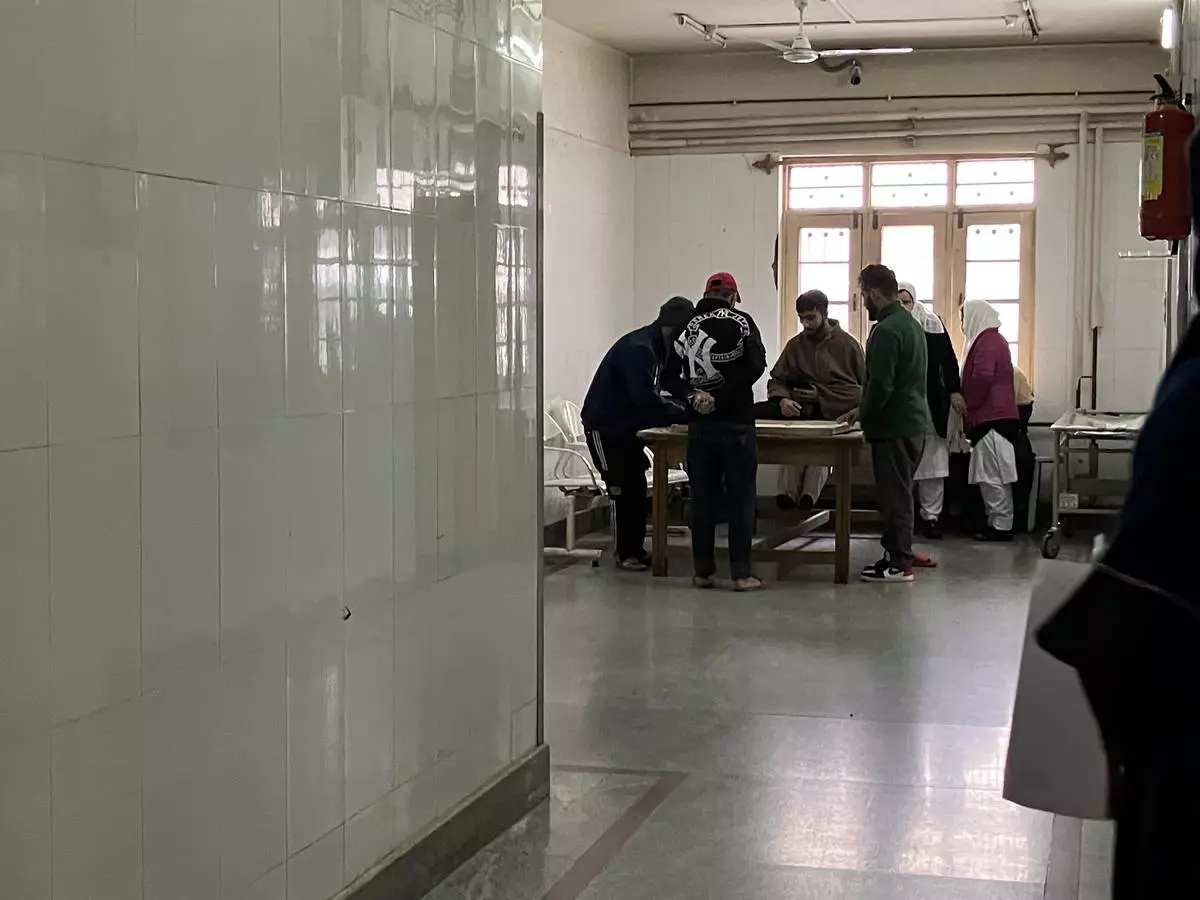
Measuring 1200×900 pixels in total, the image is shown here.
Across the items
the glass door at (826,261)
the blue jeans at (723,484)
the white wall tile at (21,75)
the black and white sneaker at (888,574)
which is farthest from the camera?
the glass door at (826,261)

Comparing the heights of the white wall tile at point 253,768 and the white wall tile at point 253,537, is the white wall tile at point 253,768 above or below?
below

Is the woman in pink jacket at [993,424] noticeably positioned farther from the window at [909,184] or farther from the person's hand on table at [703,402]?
the person's hand on table at [703,402]

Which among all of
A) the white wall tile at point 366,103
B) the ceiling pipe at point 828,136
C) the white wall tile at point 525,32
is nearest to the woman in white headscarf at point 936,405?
the ceiling pipe at point 828,136

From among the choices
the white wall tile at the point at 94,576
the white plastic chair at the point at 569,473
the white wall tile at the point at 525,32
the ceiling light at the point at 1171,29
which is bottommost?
the white plastic chair at the point at 569,473

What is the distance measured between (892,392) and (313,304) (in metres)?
5.11

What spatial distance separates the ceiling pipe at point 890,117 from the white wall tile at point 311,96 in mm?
→ 7891

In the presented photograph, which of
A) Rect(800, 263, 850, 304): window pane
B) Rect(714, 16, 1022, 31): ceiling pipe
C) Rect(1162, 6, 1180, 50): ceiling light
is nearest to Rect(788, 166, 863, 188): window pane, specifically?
Rect(800, 263, 850, 304): window pane

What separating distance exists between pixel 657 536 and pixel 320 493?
5.13 meters

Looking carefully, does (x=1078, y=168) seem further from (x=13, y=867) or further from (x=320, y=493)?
(x=13, y=867)

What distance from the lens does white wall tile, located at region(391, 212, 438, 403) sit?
330cm

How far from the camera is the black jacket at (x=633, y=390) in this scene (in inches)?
320

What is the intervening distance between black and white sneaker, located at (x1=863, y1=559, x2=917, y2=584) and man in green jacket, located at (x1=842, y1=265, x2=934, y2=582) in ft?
1.04

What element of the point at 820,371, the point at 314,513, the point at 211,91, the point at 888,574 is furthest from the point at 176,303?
the point at 820,371

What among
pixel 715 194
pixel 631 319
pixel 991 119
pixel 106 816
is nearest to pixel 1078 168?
pixel 991 119
